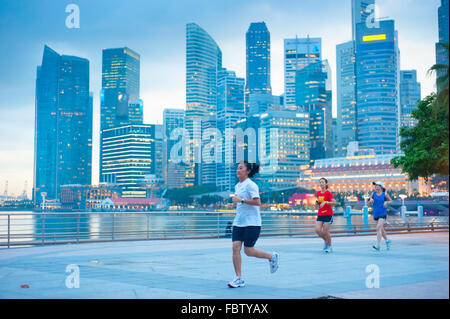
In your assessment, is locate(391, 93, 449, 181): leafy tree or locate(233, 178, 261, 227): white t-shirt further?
locate(391, 93, 449, 181): leafy tree

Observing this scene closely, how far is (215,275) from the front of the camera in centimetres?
909

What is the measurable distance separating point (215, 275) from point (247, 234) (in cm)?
164

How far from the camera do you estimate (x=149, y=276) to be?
351 inches

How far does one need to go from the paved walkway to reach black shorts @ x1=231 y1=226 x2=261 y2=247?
2.40ft

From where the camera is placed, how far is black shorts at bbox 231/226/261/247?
7863 millimetres

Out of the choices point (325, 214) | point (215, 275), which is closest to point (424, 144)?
point (325, 214)

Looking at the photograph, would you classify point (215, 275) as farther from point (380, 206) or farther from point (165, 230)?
point (165, 230)

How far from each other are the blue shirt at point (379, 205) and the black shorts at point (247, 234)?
7719mm

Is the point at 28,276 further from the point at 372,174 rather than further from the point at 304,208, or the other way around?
the point at 372,174
